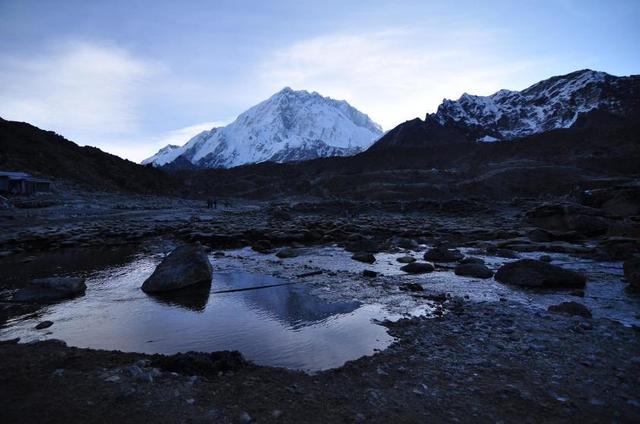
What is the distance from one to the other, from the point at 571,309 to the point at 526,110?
129753mm

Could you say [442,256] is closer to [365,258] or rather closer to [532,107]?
[365,258]

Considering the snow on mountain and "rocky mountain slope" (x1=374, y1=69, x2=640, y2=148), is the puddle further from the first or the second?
the snow on mountain

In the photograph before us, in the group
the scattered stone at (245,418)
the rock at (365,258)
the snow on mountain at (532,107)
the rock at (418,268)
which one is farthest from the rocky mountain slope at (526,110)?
the scattered stone at (245,418)

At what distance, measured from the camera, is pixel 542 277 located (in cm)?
Result: 988

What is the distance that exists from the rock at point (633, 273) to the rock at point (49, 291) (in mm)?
12935

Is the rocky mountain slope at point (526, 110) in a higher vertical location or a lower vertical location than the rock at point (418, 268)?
higher

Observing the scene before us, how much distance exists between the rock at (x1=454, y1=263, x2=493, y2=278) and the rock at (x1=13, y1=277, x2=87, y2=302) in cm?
983

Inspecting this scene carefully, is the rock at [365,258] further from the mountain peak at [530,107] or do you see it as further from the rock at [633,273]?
the mountain peak at [530,107]

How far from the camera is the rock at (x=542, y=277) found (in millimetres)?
9883

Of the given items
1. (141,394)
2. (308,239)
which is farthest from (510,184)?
(141,394)

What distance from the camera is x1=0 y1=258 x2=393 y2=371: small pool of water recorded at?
6347 millimetres

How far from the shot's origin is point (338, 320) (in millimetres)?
7730

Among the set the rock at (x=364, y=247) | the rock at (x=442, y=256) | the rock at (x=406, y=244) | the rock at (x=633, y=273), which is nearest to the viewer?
the rock at (x=633, y=273)

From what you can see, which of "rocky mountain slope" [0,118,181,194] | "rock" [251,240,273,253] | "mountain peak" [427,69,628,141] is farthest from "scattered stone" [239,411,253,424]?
"mountain peak" [427,69,628,141]
